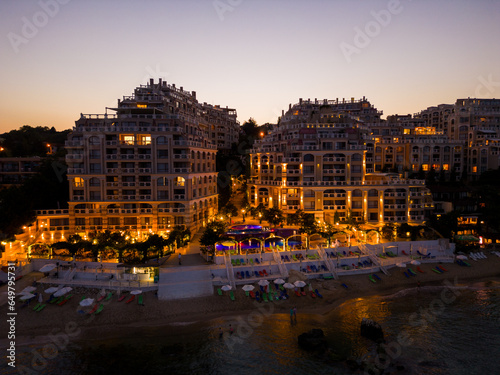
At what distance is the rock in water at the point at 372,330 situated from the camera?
122ft

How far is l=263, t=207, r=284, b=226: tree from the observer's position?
65.9m

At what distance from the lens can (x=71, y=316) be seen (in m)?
40.8

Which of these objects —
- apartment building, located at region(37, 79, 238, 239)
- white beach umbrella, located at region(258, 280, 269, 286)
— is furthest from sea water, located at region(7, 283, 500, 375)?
apartment building, located at region(37, 79, 238, 239)

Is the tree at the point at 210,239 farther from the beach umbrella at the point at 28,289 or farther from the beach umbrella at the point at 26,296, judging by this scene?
the beach umbrella at the point at 28,289

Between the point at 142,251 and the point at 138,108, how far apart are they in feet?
103

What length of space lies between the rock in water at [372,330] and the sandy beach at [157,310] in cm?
615

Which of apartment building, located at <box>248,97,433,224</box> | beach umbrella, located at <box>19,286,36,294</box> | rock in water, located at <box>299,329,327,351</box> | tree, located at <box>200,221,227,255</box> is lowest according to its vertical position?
rock in water, located at <box>299,329,327,351</box>

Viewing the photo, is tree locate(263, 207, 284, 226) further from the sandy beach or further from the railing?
the sandy beach

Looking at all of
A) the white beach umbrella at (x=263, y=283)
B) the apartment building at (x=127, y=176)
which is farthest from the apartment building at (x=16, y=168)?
the white beach umbrella at (x=263, y=283)

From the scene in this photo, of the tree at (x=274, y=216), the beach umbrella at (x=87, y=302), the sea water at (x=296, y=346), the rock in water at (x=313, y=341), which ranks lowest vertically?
the sea water at (x=296, y=346)

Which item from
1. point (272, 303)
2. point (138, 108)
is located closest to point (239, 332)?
point (272, 303)

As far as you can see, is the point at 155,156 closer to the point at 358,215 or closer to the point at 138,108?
the point at 138,108

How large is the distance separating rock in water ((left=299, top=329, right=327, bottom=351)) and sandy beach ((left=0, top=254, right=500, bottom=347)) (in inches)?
260

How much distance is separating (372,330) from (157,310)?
2587 centimetres
